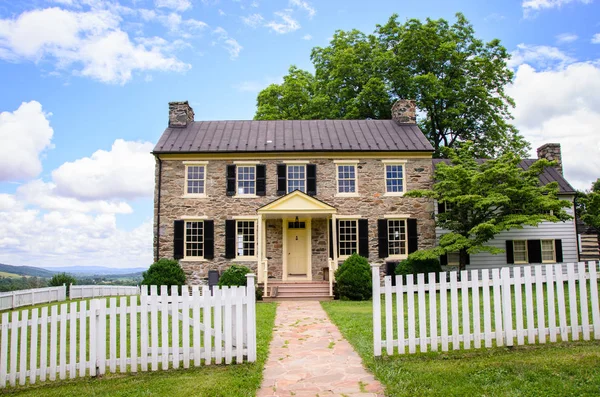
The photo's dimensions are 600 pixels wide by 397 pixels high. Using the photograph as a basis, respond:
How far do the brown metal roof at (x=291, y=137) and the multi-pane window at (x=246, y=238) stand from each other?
2.93 metres

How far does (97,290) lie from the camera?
19250 millimetres

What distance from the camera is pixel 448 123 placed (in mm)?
26188

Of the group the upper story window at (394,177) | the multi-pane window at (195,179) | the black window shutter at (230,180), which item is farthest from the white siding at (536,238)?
the multi-pane window at (195,179)

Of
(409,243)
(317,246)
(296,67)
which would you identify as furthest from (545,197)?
(296,67)

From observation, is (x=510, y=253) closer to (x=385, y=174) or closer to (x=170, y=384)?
(x=385, y=174)

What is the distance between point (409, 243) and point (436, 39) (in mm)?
14131

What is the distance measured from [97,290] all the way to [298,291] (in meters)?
9.06

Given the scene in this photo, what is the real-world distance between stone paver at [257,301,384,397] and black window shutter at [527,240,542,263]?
12299 mm

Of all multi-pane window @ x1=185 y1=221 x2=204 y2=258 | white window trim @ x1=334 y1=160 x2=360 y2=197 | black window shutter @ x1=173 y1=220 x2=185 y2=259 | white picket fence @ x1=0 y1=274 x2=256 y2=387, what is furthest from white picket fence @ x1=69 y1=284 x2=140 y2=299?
white picket fence @ x1=0 y1=274 x2=256 y2=387

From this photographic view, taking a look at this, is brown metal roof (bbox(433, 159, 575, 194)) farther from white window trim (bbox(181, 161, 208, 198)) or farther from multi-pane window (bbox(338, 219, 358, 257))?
white window trim (bbox(181, 161, 208, 198))

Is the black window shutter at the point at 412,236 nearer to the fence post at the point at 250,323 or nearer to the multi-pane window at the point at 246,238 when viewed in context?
the multi-pane window at the point at 246,238

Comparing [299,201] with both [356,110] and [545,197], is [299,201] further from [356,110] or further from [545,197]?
[356,110]

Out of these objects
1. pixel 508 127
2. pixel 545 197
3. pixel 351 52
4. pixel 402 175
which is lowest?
pixel 545 197

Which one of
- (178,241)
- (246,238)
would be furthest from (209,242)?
(246,238)
